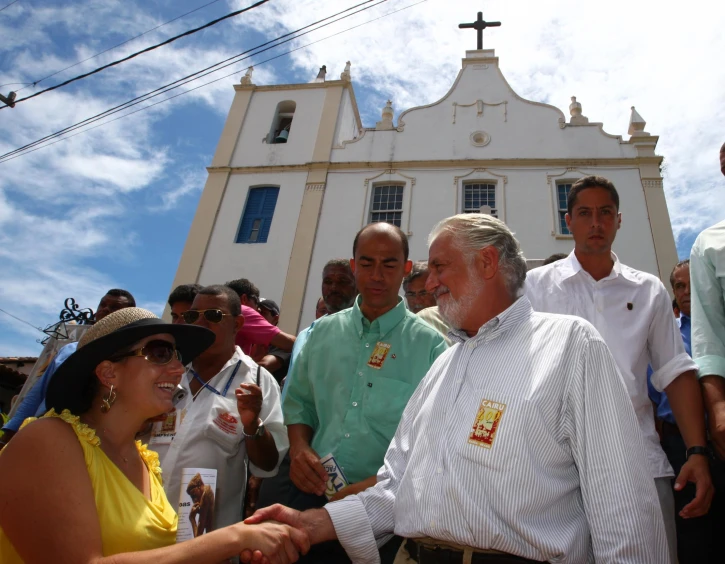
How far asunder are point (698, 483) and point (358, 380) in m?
1.69

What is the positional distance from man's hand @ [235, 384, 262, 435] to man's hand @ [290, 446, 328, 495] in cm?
43

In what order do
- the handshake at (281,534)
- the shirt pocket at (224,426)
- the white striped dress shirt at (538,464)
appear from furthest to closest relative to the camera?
1. the shirt pocket at (224,426)
2. the handshake at (281,534)
3. the white striped dress shirt at (538,464)

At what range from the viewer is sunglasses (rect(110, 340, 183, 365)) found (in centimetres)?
238

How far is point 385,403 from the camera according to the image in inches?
106

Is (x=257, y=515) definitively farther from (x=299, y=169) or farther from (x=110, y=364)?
(x=299, y=169)

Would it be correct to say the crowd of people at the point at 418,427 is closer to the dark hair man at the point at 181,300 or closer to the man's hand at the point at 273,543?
the man's hand at the point at 273,543

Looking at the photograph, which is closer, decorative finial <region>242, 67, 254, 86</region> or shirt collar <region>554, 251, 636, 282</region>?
shirt collar <region>554, 251, 636, 282</region>

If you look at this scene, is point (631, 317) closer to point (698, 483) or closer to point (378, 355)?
point (698, 483)

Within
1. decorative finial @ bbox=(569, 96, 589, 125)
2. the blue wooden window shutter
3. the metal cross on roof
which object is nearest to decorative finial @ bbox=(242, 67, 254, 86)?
the blue wooden window shutter

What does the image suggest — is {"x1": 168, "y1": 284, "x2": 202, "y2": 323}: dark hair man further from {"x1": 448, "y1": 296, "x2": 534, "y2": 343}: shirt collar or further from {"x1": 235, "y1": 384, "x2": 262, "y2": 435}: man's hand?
{"x1": 448, "y1": 296, "x2": 534, "y2": 343}: shirt collar

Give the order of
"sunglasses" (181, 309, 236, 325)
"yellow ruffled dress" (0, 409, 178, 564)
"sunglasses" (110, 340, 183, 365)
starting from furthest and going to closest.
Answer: "sunglasses" (181, 309, 236, 325) → "sunglasses" (110, 340, 183, 365) → "yellow ruffled dress" (0, 409, 178, 564)

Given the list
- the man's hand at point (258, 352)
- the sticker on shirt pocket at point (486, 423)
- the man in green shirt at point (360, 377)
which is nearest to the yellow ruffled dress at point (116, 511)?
the man in green shirt at point (360, 377)

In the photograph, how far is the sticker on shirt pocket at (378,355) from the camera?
2842mm

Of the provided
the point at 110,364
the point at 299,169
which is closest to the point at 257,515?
the point at 110,364
